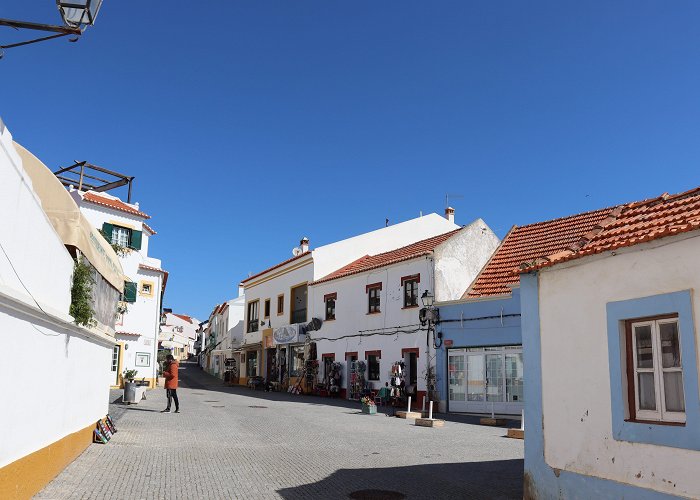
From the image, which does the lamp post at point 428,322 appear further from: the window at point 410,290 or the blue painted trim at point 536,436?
the blue painted trim at point 536,436

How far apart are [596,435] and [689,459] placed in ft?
3.77

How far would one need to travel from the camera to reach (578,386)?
277 inches

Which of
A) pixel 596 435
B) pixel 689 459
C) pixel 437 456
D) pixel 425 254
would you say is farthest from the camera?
pixel 425 254

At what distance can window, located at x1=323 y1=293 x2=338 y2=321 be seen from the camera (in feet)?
99.2

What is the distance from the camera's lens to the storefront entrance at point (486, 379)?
20.5 meters

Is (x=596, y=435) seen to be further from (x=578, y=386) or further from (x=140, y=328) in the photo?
(x=140, y=328)

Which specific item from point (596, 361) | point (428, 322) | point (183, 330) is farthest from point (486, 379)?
point (183, 330)

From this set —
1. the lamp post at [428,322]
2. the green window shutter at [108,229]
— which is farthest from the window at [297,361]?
the green window shutter at [108,229]

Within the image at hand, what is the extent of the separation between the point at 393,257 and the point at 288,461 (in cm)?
1818

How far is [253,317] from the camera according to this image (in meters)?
41.1

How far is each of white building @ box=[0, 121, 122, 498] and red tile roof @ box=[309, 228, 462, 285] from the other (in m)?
16.1

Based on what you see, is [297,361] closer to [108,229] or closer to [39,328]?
[108,229]

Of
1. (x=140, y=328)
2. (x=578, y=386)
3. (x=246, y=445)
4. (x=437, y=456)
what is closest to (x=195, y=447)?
(x=246, y=445)

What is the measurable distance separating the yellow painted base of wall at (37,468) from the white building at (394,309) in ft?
50.0
